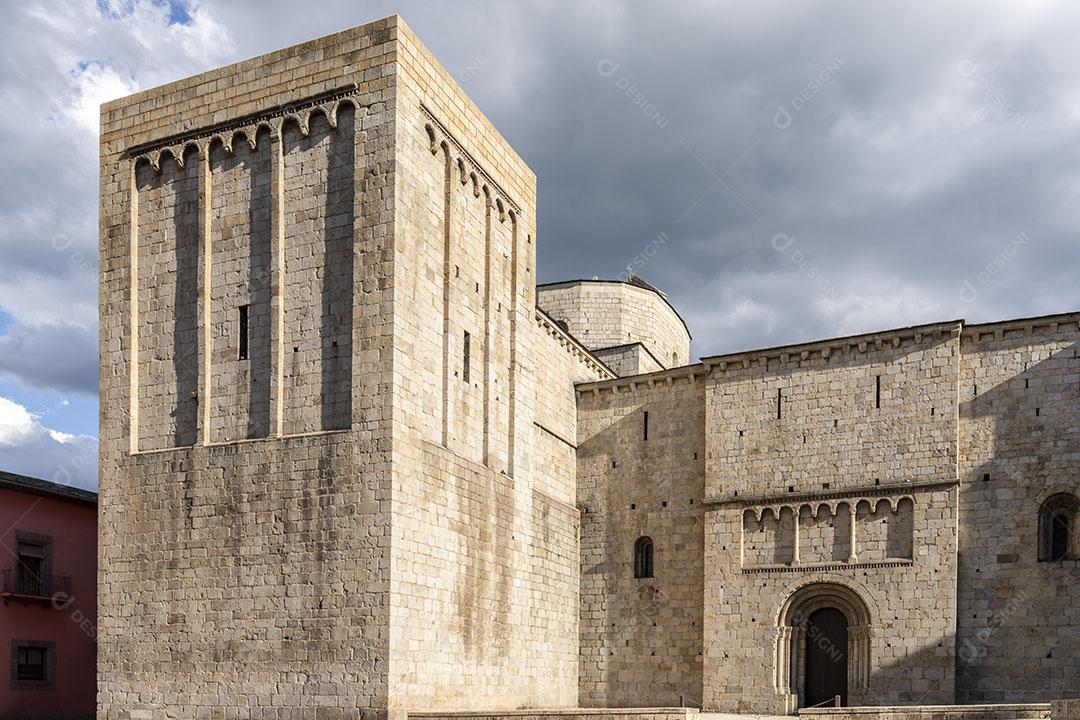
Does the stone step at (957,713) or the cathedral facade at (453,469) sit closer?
the stone step at (957,713)

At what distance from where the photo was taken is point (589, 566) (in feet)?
96.1

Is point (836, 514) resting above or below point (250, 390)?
below

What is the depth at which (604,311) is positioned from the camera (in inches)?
1511

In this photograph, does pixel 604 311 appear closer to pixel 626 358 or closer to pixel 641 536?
pixel 626 358

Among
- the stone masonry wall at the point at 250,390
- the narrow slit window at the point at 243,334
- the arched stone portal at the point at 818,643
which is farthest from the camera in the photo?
the arched stone portal at the point at 818,643

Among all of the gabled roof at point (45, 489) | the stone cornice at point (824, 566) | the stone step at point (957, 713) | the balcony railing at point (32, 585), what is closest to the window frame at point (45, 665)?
the balcony railing at point (32, 585)

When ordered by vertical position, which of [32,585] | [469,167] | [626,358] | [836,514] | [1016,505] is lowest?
[32,585]

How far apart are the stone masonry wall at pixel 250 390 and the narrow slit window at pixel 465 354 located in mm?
3353

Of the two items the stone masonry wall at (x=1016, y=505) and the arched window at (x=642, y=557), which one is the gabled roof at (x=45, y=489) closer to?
the arched window at (x=642, y=557)

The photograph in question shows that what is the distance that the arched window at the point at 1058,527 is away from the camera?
23.6m

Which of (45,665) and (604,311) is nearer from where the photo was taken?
(45,665)

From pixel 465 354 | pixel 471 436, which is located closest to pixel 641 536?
pixel 471 436

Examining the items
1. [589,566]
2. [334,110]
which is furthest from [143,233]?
[589,566]

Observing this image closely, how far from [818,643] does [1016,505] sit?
5.81m
